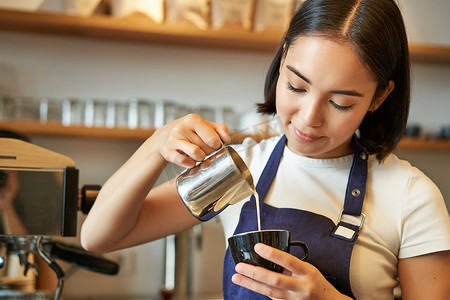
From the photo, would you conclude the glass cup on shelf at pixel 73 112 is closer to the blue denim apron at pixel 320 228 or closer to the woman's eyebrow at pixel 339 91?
the blue denim apron at pixel 320 228

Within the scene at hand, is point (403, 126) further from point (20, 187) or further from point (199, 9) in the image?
point (199, 9)

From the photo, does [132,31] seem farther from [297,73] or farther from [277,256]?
[277,256]

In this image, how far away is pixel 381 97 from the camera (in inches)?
44.2

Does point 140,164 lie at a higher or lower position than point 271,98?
lower

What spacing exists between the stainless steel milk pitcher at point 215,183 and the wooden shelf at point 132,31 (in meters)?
1.53

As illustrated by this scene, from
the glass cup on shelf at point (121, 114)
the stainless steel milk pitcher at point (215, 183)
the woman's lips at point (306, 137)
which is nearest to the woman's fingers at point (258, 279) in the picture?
the stainless steel milk pitcher at point (215, 183)

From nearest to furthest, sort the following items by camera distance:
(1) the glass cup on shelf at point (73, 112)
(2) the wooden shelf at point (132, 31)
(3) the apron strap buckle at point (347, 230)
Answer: (3) the apron strap buckle at point (347, 230), (2) the wooden shelf at point (132, 31), (1) the glass cup on shelf at point (73, 112)

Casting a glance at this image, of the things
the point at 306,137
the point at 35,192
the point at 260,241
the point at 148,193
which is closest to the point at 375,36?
the point at 306,137

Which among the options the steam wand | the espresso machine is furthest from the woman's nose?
the steam wand

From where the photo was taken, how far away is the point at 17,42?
2514mm

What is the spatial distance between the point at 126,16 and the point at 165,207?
1419 millimetres

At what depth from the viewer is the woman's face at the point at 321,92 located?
0.97m

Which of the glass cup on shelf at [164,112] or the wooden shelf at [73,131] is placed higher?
the glass cup on shelf at [164,112]

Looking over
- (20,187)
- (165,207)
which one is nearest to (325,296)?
(165,207)
